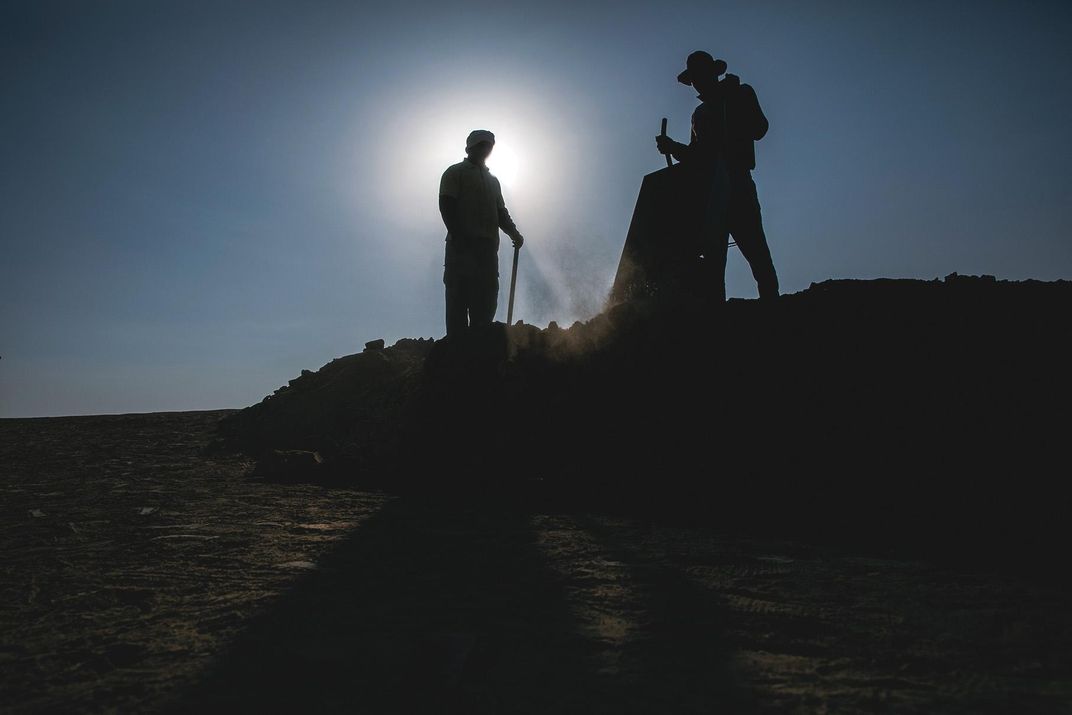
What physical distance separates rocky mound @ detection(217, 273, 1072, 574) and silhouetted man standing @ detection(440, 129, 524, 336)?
0.99 meters

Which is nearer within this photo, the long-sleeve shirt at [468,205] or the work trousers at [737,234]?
the work trousers at [737,234]

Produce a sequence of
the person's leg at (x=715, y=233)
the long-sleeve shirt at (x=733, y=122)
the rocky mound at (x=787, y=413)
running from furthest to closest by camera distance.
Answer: the long-sleeve shirt at (x=733, y=122), the person's leg at (x=715, y=233), the rocky mound at (x=787, y=413)

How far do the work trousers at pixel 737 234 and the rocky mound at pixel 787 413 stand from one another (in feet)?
2.64

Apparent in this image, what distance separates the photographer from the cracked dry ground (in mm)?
1253

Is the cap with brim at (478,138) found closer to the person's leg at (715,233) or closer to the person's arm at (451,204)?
the person's arm at (451,204)

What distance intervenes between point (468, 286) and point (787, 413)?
326 cm

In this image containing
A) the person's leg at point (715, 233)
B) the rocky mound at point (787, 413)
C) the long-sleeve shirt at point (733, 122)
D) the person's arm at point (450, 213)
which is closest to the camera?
the rocky mound at point (787, 413)

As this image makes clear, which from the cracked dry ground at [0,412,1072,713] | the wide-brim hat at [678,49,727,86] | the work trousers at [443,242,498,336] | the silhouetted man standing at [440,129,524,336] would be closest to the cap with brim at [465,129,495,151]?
the silhouetted man standing at [440,129,524,336]

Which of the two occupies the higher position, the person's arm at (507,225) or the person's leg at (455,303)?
the person's arm at (507,225)

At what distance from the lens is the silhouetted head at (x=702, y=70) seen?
513 centimetres

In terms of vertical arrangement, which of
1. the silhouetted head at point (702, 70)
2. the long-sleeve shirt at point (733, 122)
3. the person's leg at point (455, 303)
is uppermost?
the silhouetted head at point (702, 70)

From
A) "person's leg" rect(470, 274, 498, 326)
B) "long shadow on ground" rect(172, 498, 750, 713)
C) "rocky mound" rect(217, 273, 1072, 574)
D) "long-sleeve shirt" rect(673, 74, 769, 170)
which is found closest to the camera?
"long shadow on ground" rect(172, 498, 750, 713)

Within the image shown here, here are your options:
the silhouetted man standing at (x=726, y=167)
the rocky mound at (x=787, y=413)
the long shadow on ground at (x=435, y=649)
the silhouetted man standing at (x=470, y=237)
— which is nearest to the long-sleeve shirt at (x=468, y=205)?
the silhouetted man standing at (x=470, y=237)

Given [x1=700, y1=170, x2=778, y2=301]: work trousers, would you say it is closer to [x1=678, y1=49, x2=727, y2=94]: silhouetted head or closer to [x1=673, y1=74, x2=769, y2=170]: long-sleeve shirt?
[x1=673, y1=74, x2=769, y2=170]: long-sleeve shirt
